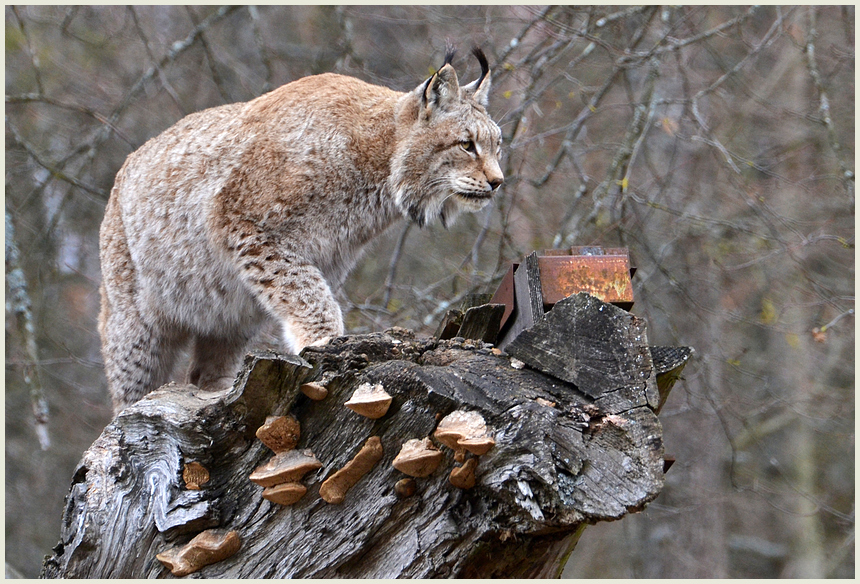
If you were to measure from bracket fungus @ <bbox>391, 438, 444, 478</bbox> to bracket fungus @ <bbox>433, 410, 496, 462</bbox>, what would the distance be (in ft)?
0.12

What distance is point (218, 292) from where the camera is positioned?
3990 millimetres

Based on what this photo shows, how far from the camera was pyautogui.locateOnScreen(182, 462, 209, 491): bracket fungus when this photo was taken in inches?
97.0

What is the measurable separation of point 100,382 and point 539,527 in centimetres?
601

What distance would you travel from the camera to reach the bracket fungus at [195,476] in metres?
2.46

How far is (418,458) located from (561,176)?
4.52 meters

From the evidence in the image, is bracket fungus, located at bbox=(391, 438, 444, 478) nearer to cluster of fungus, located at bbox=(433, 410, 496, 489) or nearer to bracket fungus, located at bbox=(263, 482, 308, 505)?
cluster of fungus, located at bbox=(433, 410, 496, 489)

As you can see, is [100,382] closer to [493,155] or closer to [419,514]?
[493,155]

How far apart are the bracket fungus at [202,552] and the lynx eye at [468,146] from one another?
221 centimetres

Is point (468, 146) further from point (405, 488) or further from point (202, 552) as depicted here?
point (202, 552)

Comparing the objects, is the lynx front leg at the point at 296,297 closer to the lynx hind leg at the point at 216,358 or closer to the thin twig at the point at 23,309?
the lynx hind leg at the point at 216,358

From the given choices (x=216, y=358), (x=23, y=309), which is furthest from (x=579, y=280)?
(x=23, y=309)

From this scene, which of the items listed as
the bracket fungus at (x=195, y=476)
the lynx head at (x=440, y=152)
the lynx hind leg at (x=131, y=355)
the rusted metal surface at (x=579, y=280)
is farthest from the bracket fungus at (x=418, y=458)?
the lynx hind leg at (x=131, y=355)

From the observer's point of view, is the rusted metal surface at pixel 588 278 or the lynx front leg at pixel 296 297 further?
the lynx front leg at pixel 296 297

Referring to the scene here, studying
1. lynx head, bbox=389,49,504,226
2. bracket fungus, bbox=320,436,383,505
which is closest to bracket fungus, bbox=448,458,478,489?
bracket fungus, bbox=320,436,383,505
